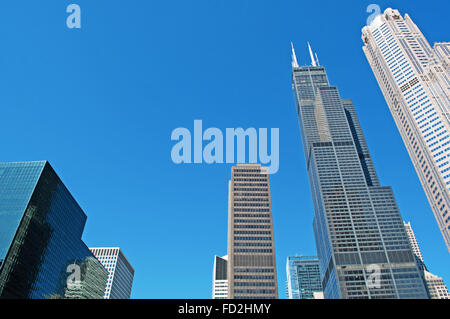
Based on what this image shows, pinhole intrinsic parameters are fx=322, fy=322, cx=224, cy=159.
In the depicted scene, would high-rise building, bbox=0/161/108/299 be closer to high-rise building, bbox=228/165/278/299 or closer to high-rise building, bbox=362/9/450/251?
high-rise building, bbox=228/165/278/299

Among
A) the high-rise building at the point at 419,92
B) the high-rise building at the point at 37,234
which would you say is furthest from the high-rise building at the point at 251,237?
the high-rise building at the point at 419,92

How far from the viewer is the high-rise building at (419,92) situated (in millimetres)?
133875

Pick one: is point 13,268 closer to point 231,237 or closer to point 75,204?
point 75,204

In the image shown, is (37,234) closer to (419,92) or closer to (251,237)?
(251,237)

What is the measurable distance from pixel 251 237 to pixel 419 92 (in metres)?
104

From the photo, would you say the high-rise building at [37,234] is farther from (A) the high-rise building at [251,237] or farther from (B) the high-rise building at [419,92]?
(B) the high-rise building at [419,92]

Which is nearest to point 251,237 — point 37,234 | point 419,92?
point 37,234

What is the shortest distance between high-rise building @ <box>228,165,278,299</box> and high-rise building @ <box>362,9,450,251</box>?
70502 millimetres

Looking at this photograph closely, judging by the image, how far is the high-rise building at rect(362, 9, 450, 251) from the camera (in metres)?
134

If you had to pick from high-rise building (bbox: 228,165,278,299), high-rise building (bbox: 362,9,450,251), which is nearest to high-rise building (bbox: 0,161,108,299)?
high-rise building (bbox: 228,165,278,299)

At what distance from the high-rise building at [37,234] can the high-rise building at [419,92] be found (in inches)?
5843

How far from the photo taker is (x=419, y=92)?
151500 mm
